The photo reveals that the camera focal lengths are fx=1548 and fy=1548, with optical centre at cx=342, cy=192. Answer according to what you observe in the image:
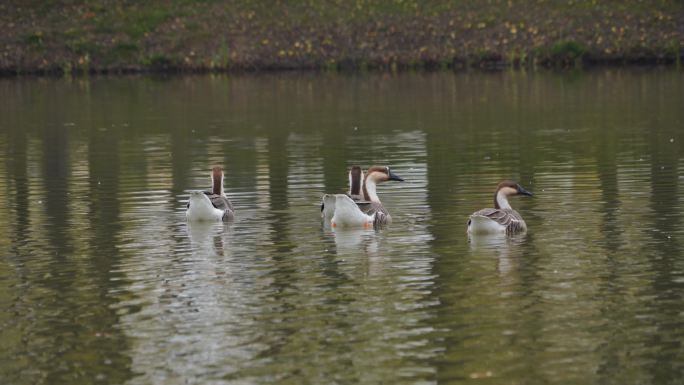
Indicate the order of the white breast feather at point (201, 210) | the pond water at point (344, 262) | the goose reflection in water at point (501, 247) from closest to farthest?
the pond water at point (344, 262), the goose reflection in water at point (501, 247), the white breast feather at point (201, 210)

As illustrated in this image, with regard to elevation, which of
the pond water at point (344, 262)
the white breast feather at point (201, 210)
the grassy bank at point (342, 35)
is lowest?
the pond water at point (344, 262)

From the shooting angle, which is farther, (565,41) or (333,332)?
(565,41)

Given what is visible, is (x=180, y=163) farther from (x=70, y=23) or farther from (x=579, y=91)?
(x=70, y=23)

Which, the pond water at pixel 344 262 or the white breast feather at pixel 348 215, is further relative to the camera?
the white breast feather at pixel 348 215

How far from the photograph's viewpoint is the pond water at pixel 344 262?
45.6ft

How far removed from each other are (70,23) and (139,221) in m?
56.0

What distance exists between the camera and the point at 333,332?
14992 millimetres

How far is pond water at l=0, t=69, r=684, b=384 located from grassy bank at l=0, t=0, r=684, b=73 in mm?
28561

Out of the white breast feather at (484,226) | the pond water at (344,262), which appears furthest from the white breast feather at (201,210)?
the white breast feather at (484,226)

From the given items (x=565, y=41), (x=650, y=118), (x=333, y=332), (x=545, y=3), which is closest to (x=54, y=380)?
(x=333, y=332)

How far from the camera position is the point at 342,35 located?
245 feet

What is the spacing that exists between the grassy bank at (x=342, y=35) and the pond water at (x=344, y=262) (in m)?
28.6

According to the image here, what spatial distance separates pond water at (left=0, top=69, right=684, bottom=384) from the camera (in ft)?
45.6

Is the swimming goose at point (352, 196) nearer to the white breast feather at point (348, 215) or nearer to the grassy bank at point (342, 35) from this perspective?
the white breast feather at point (348, 215)
